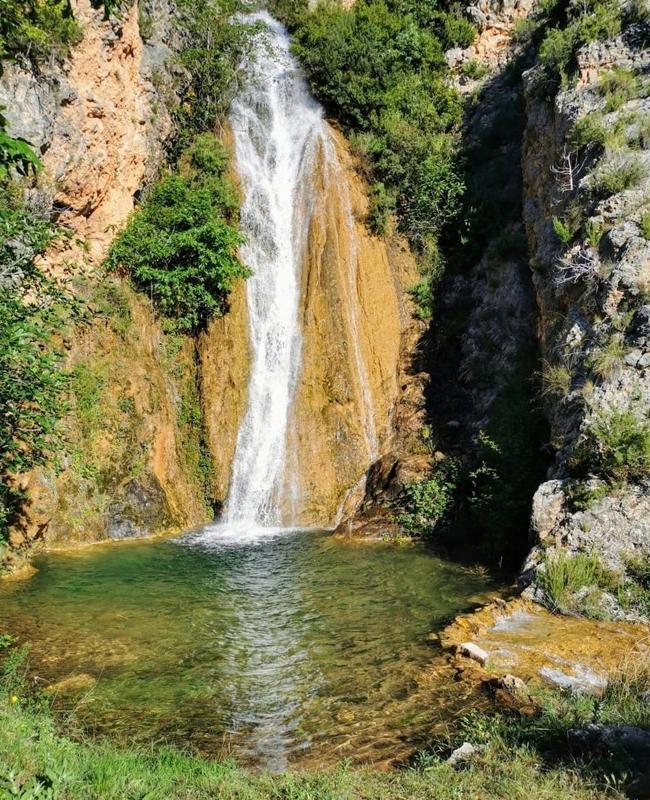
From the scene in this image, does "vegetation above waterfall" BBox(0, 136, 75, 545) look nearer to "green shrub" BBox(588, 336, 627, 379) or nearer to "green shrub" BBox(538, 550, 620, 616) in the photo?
"green shrub" BBox(538, 550, 620, 616)

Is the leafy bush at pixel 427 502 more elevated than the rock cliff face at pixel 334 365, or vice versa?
the rock cliff face at pixel 334 365

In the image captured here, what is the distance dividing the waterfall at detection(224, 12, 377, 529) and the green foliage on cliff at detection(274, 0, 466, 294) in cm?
111

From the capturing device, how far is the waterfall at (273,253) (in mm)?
15102

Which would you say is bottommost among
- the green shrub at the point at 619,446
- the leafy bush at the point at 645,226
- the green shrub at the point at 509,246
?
the green shrub at the point at 619,446

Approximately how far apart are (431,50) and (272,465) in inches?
645

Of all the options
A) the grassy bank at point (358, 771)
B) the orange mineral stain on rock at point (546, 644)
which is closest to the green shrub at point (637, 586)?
the orange mineral stain on rock at point (546, 644)

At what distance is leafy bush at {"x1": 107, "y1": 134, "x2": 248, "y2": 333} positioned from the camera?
15930mm

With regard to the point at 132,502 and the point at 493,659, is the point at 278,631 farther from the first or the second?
the point at 132,502

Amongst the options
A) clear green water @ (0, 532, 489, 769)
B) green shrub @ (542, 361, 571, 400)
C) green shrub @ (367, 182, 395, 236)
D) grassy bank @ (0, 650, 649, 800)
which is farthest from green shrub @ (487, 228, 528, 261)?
grassy bank @ (0, 650, 649, 800)

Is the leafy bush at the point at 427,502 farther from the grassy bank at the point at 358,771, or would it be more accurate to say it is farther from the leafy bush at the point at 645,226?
the grassy bank at the point at 358,771

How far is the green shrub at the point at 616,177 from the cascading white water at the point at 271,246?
8.03 metres

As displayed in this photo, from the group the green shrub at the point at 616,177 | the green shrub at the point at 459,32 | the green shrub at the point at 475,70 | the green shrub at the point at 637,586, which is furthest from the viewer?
the green shrub at the point at 459,32

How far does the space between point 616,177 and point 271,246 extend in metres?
9.48

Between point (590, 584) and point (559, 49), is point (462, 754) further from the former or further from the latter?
point (559, 49)
